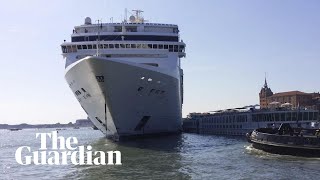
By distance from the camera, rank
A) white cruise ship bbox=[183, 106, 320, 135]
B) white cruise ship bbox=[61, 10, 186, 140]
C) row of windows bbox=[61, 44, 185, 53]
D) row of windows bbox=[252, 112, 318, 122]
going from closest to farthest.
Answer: white cruise ship bbox=[61, 10, 186, 140] → row of windows bbox=[61, 44, 185, 53] → white cruise ship bbox=[183, 106, 320, 135] → row of windows bbox=[252, 112, 318, 122]

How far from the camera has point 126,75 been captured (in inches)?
1553

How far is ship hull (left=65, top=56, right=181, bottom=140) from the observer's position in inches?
1523

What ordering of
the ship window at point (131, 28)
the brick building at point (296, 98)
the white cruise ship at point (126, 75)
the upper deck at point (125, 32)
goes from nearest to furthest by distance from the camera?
the white cruise ship at point (126, 75) → the upper deck at point (125, 32) → the ship window at point (131, 28) → the brick building at point (296, 98)

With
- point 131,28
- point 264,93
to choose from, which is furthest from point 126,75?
point 264,93

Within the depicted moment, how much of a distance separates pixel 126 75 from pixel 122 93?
1730 millimetres

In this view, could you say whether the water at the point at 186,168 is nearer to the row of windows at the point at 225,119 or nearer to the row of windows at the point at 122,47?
the row of windows at the point at 122,47

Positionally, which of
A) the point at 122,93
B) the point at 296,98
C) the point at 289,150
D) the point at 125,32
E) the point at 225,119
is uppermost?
the point at 125,32

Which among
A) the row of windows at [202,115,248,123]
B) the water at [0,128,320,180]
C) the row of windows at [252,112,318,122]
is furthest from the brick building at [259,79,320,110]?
the water at [0,128,320,180]

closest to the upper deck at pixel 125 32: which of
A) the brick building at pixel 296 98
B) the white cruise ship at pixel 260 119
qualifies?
the white cruise ship at pixel 260 119

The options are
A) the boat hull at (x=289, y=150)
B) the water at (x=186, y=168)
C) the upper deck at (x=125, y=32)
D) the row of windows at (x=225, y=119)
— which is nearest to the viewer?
the water at (x=186, y=168)

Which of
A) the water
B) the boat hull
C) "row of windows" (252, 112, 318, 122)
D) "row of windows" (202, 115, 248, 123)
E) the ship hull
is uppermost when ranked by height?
the ship hull

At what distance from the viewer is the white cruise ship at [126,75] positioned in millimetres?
39219

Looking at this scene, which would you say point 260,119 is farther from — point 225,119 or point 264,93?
point 264,93

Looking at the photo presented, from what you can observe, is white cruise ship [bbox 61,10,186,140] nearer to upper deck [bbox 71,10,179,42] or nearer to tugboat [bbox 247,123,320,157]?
upper deck [bbox 71,10,179,42]
